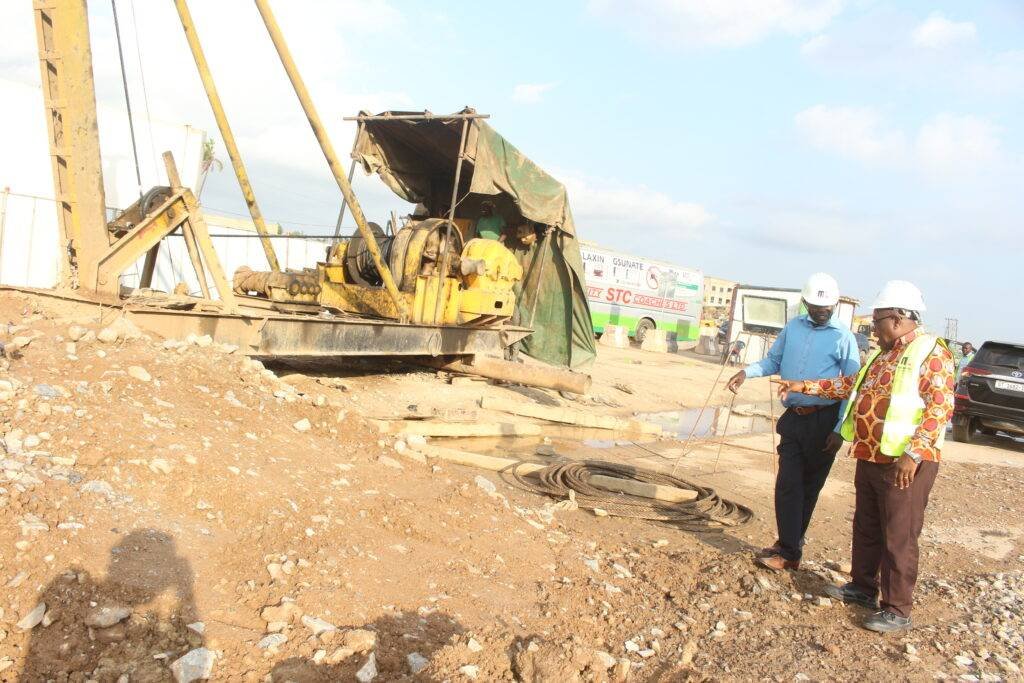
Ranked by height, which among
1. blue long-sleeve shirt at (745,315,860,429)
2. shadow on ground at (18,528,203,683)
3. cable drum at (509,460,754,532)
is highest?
blue long-sleeve shirt at (745,315,860,429)

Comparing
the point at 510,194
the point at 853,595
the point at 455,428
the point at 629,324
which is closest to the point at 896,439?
the point at 853,595

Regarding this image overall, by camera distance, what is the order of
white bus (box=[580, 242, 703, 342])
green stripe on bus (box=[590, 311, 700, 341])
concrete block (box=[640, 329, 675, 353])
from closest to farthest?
white bus (box=[580, 242, 703, 342])
green stripe on bus (box=[590, 311, 700, 341])
concrete block (box=[640, 329, 675, 353])

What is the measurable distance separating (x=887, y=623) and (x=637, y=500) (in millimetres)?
2437

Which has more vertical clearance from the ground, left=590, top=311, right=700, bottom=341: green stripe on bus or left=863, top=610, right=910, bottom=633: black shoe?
left=590, top=311, right=700, bottom=341: green stripe on bus

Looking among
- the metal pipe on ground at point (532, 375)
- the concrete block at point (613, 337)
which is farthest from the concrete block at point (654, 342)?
the metal pipe on ground at point (532, 375)

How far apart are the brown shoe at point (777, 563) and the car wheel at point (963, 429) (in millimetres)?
9862

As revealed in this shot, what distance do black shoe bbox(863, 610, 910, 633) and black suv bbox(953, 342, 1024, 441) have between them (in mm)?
10084

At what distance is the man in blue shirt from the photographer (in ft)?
15.3

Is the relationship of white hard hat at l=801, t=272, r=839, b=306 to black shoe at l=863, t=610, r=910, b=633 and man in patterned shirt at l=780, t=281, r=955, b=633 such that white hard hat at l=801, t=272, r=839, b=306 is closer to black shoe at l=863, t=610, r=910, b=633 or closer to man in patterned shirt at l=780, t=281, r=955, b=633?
man in patterned shirt at l=780, t=281, r=955, b=633

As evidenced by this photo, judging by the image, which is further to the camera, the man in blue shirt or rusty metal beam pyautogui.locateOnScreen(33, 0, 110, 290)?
rusty metal beam pyautogui.locateOnScreen(33, 0, 110, 290)

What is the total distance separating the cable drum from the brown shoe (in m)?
0.94

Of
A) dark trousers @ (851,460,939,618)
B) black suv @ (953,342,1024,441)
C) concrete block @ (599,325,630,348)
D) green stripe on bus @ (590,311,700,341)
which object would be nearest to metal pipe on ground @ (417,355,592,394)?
dark trousers @ (851,460,939,618)

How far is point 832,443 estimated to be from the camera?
14.9 feet

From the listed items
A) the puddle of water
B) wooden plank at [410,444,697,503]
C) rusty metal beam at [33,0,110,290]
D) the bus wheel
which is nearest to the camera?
rusty metal beam at [33,0,110,290]
